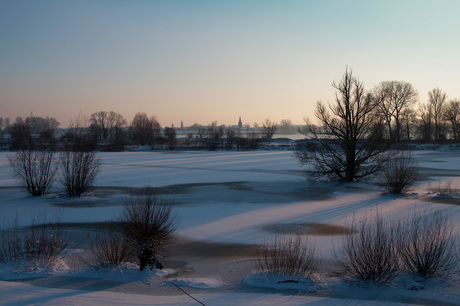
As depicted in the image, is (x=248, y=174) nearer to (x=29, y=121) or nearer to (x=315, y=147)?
(x=315, y=147)

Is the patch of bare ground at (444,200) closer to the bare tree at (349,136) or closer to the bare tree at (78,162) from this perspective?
the bare tree at (349,136)

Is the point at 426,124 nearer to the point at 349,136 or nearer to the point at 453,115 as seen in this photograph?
the point at 453,115

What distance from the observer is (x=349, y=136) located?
818 inches

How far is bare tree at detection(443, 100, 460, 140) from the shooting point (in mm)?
68662

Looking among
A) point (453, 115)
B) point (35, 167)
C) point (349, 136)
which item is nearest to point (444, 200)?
point (349, 136)

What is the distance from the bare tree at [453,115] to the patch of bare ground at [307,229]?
7021 cm

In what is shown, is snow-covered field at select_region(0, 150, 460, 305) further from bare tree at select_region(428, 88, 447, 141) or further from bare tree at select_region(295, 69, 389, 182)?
bare tree at select_region(428, 88, 447, 141)

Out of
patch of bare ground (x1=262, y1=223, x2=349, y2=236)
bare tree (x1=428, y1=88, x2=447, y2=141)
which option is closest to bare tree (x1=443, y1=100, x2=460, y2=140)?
bare tree (x1=428, y1=88, x2=447, y2=141)

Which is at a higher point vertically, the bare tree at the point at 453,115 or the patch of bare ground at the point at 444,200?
the bare tree at the point at 453,115

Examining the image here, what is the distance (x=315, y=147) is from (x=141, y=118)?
84.1m

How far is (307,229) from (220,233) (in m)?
2.78

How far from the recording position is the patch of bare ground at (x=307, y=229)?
33.3 feet

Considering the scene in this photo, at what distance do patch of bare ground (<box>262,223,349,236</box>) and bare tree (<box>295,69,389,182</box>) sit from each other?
10.1 metres

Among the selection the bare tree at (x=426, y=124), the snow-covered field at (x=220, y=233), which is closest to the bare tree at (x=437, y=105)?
the bare tree at (x=426, y=124)
